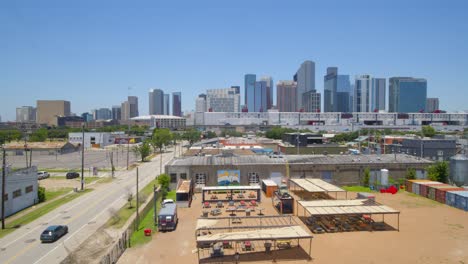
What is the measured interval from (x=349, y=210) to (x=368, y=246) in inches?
135

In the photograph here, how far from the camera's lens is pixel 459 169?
36844mm

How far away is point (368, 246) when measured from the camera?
18484 mm

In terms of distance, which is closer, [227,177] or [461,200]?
[461,200]

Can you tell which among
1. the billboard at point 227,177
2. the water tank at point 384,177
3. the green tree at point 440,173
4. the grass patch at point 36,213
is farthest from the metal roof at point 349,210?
the grass patch at point 36,213

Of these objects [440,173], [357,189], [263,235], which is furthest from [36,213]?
[440,173]

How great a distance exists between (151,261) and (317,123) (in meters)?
143

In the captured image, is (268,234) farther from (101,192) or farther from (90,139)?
(90,139)

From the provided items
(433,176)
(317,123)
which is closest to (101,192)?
(433,176)

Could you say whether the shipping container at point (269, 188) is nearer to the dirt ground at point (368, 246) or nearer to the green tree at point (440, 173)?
the dirt ground at point (368, 246)

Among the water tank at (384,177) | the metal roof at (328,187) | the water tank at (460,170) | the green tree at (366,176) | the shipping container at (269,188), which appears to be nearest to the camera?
the metal roof at (328,187)

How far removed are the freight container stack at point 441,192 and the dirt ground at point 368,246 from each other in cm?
266

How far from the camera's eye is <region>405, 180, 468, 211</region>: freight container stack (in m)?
26.6

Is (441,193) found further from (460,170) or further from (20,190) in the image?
(20,190)

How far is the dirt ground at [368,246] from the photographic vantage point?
1678cm
